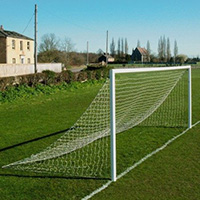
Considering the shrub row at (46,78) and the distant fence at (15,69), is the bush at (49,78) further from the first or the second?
the distant fence at (15,69)

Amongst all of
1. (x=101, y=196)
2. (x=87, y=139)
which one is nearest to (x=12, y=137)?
(x=87, y=139)

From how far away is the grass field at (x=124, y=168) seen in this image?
15.9 ft

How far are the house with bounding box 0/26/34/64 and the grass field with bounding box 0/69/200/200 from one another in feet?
103

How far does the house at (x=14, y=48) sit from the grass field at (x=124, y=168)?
31414mm

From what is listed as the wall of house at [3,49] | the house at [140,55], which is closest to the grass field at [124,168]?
the wall of house at [3,49]

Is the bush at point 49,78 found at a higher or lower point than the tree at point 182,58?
lower

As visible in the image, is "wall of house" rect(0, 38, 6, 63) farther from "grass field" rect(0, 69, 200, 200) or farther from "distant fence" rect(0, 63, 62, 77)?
"grass field" rect(0, 69, 200, 200)

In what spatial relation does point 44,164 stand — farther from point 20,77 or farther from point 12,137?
point 20,77

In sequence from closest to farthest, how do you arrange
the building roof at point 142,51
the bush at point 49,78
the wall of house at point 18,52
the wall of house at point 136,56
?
the bush at point 49,78
the wall of house at point 18,52
the wall of house at point 136,56
the building roof at point 142,51

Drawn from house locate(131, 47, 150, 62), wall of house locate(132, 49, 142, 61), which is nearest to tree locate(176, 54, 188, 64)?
house locate(131, 47, 150, 62)

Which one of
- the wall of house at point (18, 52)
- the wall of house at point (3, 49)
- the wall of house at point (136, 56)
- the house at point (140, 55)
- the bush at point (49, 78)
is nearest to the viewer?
the bush at point (49, 78)

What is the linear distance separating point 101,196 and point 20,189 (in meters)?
1.27

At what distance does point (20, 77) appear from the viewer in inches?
745

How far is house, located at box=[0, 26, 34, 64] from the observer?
40.8m
